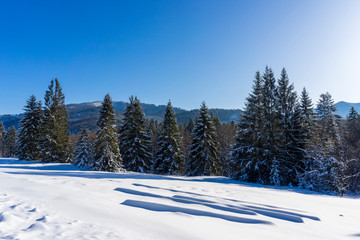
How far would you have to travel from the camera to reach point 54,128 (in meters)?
20.8

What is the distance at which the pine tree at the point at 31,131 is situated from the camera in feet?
73.2

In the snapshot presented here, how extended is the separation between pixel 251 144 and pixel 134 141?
12.9m

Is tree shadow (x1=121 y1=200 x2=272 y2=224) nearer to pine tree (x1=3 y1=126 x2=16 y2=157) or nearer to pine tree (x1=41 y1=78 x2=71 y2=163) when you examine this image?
pine tree (x1=41 y1=78 x2=71 y2=163)

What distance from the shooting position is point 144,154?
21.9 meters

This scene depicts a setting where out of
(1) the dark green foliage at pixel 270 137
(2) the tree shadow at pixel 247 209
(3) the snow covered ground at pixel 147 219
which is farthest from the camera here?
(1) the dark green foliage at pixel 270 137

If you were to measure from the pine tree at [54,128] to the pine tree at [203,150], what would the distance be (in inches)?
598

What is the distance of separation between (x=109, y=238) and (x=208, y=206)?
3034 millimetres

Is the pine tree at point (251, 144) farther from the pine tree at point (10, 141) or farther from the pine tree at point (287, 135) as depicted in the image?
the pine tree at point (10, 141)

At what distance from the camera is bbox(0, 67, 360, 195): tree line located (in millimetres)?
14891

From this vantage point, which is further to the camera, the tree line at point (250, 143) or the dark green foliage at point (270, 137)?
the dark green foliage at point (270, 137)

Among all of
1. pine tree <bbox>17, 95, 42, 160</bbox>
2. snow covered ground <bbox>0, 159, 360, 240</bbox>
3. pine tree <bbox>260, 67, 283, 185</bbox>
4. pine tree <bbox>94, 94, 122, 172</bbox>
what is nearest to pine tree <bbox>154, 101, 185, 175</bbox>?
pine tree <bbox>94, 94, 122, 172</bbox>

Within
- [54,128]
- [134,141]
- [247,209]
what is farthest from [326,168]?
[54,128]

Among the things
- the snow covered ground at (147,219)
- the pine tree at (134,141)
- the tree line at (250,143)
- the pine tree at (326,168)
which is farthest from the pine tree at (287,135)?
the pine tree at (134,141)

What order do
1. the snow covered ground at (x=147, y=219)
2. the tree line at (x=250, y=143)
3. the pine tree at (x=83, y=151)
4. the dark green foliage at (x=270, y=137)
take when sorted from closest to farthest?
the snow covered ground at (x=147, y=219)
the tree line at (x=250, y=143)
the dark green foliage at (x=270, y=137)
the pine tree at (x=83, y=151)
